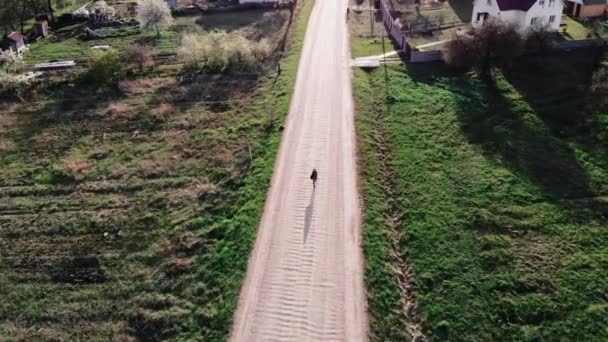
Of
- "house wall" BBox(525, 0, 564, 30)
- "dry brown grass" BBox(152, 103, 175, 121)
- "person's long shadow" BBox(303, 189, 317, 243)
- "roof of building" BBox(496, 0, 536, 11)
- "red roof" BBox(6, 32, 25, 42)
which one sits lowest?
"person's long shadow" BBox(303, 189, 317, 243)

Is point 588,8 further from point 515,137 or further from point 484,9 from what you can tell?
point 515,137

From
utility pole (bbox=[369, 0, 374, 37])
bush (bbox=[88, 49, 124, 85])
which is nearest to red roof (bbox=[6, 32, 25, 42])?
bush (bbox=[88, 49, 124, 85])

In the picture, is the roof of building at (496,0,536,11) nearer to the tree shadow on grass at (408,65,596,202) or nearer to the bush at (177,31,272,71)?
the tree shadow on grass at (408,65,596,202)

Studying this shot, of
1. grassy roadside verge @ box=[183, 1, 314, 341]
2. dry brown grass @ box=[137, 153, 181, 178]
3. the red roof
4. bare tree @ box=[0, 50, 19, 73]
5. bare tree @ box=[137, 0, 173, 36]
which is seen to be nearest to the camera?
grassy roadside verge @ box=[183, 1, 314, 341]

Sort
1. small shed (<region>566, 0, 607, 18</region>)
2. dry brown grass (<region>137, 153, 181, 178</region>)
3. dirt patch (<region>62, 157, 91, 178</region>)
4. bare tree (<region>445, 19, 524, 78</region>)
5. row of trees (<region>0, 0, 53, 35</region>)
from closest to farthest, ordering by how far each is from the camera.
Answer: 1. dry brown grass (<region>137, 153, 181, 178</region>)
2. dirt patch (<region>62, 157, 91, 178</region>)
3. bare tree (<region>445, 19, 524, 78</region>)
4. small shed (<region>566, 0, 607, 18</region>)
5. row of trees (<region>0, 0, 53, 35</region>)

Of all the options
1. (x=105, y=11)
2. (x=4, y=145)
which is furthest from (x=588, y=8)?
(x=105, y=11)

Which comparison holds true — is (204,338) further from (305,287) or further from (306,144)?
(306,144)
